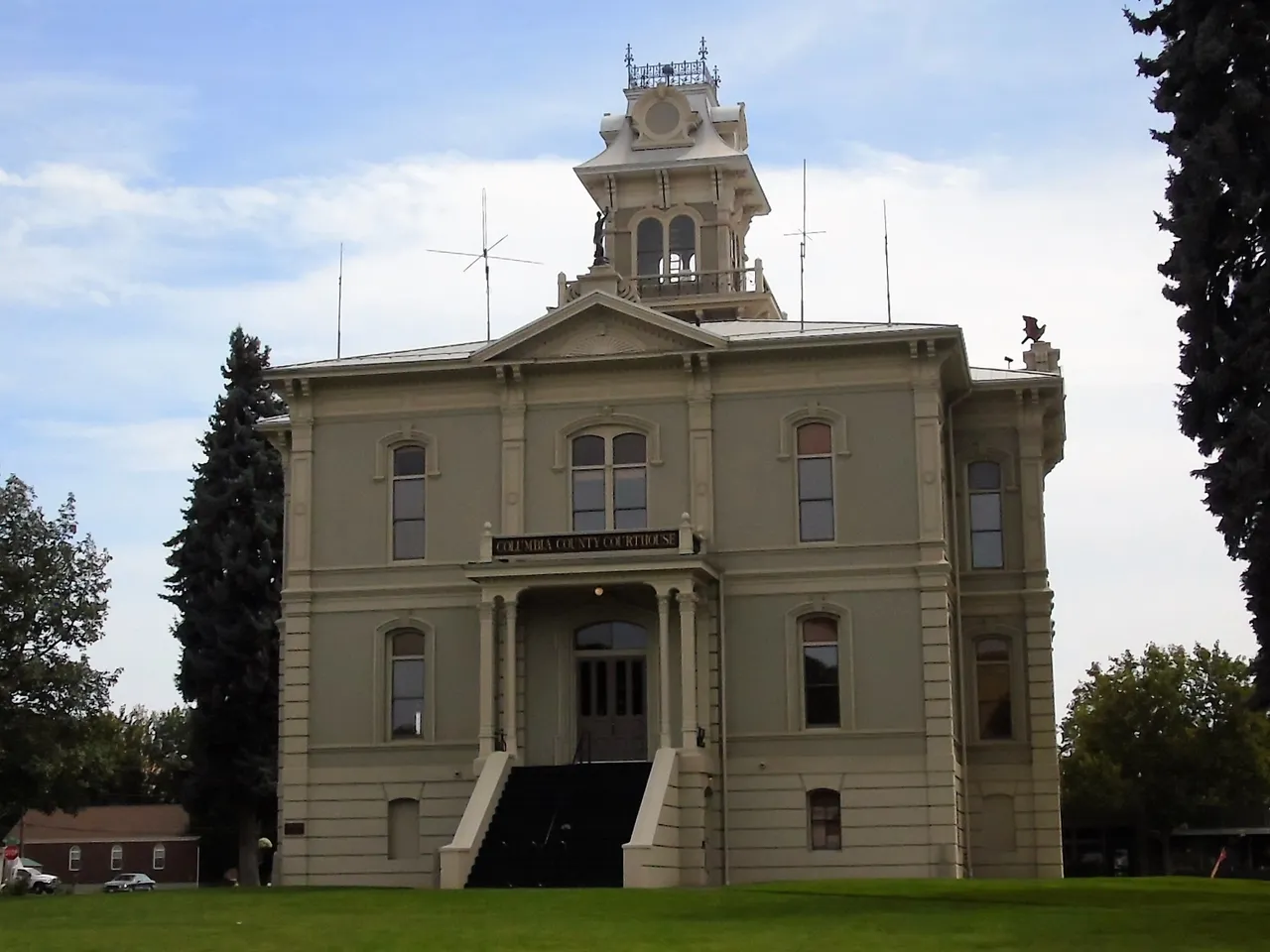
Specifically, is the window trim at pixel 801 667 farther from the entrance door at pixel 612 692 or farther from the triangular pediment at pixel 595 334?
the triangular pediment at pixel 595 334

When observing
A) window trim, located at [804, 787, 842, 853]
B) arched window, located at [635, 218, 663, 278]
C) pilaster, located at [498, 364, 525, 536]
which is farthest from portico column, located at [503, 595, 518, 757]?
arched window, located at [635, 218, 663, 278]

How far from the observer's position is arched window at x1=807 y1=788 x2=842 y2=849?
3738cm

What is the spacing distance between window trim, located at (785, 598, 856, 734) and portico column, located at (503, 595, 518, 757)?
17.1ft

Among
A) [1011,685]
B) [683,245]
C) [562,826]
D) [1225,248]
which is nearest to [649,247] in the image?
[683,245]

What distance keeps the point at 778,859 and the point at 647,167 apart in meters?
19.6

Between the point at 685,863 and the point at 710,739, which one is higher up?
the point at 710,739

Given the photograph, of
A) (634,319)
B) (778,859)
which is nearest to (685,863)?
(778,859)

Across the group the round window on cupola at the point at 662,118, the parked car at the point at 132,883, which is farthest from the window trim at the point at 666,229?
the parked car at the point at 132,883

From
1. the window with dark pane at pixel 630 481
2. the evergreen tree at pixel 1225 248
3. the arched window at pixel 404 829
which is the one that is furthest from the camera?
the window with dark pane at pixel 630 481

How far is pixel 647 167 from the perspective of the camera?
49812 mm

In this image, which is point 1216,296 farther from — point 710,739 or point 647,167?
point 647,167

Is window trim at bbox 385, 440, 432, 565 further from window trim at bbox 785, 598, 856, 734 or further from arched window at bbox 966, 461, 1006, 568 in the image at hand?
arched window at bbox 966, 461, 1006, 568

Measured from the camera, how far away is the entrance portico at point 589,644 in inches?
1468

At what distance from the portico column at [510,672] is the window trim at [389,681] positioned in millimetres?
1813
